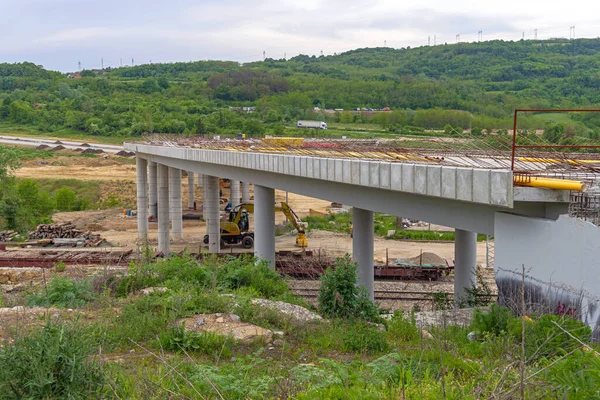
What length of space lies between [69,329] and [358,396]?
11.7 feet

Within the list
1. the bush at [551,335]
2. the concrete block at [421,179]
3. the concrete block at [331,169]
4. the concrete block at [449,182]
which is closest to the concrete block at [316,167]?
the concrete block at [331,169]

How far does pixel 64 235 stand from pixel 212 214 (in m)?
11.1

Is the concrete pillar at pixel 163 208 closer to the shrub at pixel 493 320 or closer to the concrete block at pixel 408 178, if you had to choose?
the concrete block at pixel 408 178

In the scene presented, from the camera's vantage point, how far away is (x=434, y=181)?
1420cm

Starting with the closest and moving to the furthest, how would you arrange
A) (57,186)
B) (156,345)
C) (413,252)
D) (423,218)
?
(156,345), (423,218), (413,252), (57,186)

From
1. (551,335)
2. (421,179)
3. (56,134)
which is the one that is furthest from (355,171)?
(56,134)

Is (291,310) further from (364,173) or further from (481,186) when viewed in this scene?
(364,173)

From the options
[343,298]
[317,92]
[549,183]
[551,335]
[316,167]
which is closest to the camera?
[551,335]

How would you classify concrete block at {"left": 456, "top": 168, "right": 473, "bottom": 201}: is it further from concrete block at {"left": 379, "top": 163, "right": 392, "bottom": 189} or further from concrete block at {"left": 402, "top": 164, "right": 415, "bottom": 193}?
concrete block at {"left": 379, "top": 163, "right": 392, "bottom": 189}

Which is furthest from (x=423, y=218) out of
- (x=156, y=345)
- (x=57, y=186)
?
(x=57, y=186)

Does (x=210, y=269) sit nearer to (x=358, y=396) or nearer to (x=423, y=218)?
(x=423, y=218)

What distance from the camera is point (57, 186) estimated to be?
2778 inches

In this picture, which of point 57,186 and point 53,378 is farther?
point 57,186

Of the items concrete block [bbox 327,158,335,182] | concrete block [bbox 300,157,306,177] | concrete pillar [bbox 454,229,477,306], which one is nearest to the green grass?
concrete pillar [bbox 454,229,477,306]
